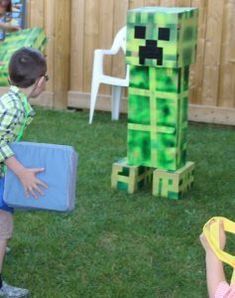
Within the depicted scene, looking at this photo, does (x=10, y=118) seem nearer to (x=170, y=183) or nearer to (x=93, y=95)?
(x=170, y=183)

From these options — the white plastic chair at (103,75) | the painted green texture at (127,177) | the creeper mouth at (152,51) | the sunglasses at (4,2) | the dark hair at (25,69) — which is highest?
the sunglasses at (4,2)

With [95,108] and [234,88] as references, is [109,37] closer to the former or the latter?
[95,108]

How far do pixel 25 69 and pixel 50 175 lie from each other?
51 cm

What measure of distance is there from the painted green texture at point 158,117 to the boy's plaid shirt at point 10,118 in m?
1.88

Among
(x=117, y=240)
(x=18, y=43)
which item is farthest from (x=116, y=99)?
(x=117, y=240)


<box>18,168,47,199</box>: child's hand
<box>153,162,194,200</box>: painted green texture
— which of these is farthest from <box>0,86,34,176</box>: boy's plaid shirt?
<box>153,162,194,200</box>: painted green texture

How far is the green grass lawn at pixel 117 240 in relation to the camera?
368 cm

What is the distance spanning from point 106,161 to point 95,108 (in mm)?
2077

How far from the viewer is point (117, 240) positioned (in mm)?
4234

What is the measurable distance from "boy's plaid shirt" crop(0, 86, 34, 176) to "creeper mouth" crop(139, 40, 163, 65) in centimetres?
180

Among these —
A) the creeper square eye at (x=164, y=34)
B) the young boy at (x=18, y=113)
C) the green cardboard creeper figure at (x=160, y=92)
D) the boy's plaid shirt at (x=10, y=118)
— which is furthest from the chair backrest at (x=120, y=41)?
the boy's plaid shirt at (x=10, y=118)

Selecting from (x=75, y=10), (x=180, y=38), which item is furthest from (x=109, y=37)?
(x=180, y=38)

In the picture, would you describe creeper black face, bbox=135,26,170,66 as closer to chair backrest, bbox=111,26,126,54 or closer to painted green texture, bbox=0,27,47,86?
painted green texture, bbox=0,27,47,86

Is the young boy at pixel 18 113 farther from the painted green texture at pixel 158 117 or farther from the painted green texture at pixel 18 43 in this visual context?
the painted green texture at pixel 18 43
